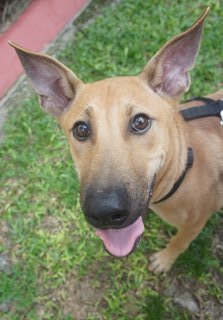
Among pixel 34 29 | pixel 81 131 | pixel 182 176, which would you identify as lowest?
pixel 182 176

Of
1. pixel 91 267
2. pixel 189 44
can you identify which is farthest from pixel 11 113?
pixel 189 44

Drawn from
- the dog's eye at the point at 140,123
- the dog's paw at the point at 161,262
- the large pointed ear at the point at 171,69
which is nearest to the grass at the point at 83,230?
the dog's paw at the point at 161,262

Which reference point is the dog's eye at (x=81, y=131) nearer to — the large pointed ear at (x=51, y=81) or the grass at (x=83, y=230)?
the large pointed ear at (x=51, y=81)

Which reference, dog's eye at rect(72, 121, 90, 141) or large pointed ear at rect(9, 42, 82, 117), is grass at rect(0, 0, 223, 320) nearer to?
large pointed ear at rect(9, 42, 82, 117)

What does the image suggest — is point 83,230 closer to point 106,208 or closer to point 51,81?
point 51,81

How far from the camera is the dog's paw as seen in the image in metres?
4.34

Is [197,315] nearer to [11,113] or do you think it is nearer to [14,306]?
[14,306]

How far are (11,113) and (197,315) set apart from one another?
3150 millimetres

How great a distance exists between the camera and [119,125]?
2.96 m

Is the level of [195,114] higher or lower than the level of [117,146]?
lower

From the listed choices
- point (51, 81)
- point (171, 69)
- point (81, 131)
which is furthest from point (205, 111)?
point (51, 81)

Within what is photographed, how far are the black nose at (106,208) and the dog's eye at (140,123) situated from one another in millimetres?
481

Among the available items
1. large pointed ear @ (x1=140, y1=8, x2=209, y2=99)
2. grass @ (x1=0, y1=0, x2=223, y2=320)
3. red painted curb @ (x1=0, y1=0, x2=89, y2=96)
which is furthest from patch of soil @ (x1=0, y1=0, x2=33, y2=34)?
large pointed ear @ (x1=140, y1=8, x2=209, y2=99)

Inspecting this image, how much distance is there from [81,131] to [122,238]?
2.63 feet
